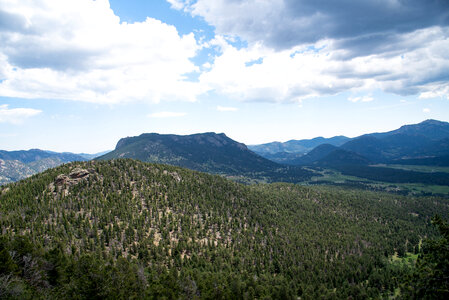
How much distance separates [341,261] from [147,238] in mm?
146770

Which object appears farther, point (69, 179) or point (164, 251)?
point (69, 179)

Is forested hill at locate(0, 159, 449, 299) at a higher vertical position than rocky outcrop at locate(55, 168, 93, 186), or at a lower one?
lower

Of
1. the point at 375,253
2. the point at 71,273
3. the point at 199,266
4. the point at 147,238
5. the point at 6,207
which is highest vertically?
the point at 6,207

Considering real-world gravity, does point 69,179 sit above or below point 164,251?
above

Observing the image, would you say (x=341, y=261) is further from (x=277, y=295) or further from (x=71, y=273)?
(x=71, y=273)

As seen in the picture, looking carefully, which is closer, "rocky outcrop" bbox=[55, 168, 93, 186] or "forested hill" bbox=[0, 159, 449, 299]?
"forested hill" bbox=[0, 159, 449, 299]

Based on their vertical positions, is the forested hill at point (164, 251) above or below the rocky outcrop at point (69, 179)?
below

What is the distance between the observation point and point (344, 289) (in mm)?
142500

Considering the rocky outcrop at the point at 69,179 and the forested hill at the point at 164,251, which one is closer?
the forested hill at the point at 164,251

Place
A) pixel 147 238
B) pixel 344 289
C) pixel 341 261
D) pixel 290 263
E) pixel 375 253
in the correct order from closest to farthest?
pixel 344 289 → pixel 147 238 → pixel 290 263 → pixel 341 261 → pixel 375 253

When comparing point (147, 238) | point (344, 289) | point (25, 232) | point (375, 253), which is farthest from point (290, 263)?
point (25, 232)

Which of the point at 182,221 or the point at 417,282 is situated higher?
the point at 417,282

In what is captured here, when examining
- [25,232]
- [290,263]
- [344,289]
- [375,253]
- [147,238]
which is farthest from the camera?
[375,253]

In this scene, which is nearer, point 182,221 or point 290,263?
point 290,263
